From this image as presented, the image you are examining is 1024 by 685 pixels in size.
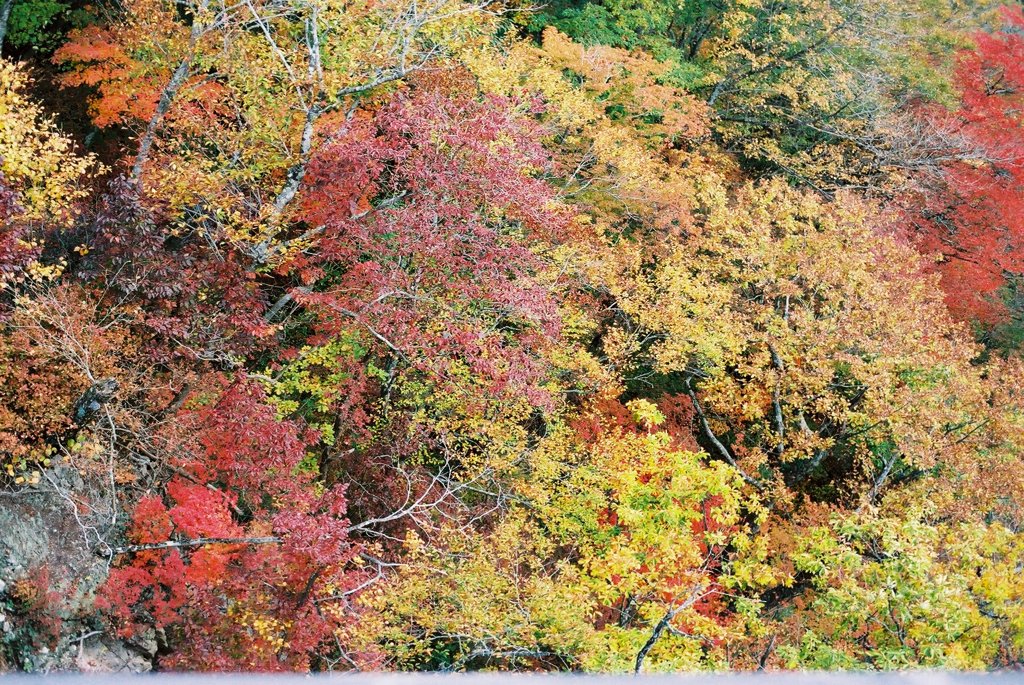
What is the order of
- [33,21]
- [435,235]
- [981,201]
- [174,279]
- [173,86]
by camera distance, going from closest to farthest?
[174,279] < [173,86] < [435,235] < [33,21] < [981,201]

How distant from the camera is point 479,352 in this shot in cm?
1667

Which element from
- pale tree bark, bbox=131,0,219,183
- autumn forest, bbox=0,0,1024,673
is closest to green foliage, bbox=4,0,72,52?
autumn forest, bbox=0,0,1024,673

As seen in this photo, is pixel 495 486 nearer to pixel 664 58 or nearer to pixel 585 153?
pixel 585 153

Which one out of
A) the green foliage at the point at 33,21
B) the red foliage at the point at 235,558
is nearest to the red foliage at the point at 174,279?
the red foliage at the point at 235,558

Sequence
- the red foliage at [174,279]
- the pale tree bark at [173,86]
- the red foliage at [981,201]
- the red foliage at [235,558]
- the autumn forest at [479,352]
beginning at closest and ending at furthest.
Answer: the red foliage at [235,558] < the autumn forest at [479,352] < the red foliage at [174,279] < the pale tree bark at [173,86] < the red foliage at [981,201]

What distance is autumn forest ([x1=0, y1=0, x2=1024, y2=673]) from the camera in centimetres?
1322

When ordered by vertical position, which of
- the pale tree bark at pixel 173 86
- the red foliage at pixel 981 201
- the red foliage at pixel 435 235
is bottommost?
the red foliage at pixel 981 201

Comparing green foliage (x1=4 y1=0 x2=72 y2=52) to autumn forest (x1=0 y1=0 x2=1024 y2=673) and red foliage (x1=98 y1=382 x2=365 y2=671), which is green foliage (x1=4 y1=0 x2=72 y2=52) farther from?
red foliage (x1=98 y1=382 x2=365 y2=671)

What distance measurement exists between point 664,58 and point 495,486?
11155 millimetres

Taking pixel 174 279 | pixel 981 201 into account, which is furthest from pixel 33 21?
pixel 981 201

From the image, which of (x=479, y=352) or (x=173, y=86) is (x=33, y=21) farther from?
(x=479, y=352)

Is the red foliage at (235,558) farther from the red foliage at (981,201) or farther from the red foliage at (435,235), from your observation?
the red foliage at (981,201)

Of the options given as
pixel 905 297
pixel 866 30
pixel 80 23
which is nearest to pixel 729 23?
pixel 866 30

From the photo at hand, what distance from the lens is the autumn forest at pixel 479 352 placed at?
13.2 meters
